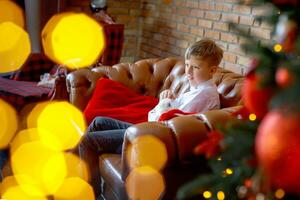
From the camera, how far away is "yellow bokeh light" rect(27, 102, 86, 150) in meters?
2.58

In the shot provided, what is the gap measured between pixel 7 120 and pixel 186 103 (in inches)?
75.5

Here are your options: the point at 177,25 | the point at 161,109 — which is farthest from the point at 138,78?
the point at 177,25

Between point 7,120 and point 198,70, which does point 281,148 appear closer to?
point 198,70

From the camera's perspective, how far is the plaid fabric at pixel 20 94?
10.2 ft

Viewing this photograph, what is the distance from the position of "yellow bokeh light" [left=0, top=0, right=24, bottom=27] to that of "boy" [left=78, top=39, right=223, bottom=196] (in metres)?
1.97

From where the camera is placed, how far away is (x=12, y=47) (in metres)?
3.65

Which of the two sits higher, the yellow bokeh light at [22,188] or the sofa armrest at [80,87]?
the sofa armrest at [80,87]

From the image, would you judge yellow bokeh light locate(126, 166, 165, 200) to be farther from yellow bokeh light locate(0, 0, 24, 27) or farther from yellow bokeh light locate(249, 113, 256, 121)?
yellow bokeh light locate(0, 0, 24, 27)

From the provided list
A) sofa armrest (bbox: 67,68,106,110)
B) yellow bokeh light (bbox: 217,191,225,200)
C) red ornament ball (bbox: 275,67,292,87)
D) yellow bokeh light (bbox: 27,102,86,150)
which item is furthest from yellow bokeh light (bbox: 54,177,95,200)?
red ornament ball (bbox: 275,67,292,87)

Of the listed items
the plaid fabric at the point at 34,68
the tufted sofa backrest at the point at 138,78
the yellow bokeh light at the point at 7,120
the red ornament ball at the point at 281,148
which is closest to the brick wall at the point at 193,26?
the tufted sofa backrest at the point at 138,78

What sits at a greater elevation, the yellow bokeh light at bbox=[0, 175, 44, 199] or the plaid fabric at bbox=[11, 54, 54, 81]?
the plaid fabric at bbox=[11, 54, 54, 81]

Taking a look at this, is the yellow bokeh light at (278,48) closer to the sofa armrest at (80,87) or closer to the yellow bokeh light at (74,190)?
the yellow bokeh light at (74,190)

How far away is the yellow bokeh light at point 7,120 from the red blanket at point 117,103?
1033 mm

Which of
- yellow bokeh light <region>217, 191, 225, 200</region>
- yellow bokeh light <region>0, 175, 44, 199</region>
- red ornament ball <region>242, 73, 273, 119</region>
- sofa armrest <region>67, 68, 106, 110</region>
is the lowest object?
yellow bokeh light <region>0, 175, 44, 199</region>
